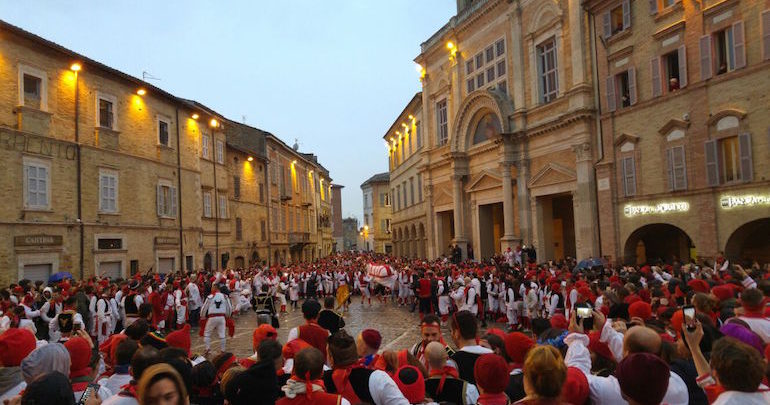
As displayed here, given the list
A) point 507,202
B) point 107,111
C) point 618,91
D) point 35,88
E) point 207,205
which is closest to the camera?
point 35,88

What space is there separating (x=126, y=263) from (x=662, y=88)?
2504 cm

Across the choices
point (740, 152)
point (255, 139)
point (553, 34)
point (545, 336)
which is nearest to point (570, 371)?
point (545, 336)

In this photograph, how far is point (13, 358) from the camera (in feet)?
18.1

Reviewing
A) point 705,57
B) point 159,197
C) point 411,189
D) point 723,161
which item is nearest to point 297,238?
point 411,189

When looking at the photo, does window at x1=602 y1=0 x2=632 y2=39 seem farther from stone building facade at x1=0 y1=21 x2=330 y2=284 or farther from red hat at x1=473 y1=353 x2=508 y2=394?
red hat at x1=473 y1=353 x2=508 y2=394

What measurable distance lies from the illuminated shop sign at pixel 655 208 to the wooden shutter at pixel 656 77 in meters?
4.41

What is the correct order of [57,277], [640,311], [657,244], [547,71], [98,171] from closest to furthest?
[640,311] → [57,277] → [98,171] → [657,244] → [547,71]

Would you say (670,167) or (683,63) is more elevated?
(683,63)

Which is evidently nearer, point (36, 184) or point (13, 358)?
point (13, 358)

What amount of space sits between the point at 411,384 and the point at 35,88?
2384 centimetres

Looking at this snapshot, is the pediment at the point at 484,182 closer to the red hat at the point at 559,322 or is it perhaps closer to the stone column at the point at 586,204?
the stone column at the point at 586,204

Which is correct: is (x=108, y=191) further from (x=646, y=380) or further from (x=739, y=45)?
(x=646, y=380)

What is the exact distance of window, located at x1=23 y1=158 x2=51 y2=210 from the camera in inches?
849

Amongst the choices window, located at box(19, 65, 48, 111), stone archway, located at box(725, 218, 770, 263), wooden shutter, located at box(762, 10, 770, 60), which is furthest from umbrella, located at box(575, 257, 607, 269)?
window, located at box(19, 65, 48, 111)
